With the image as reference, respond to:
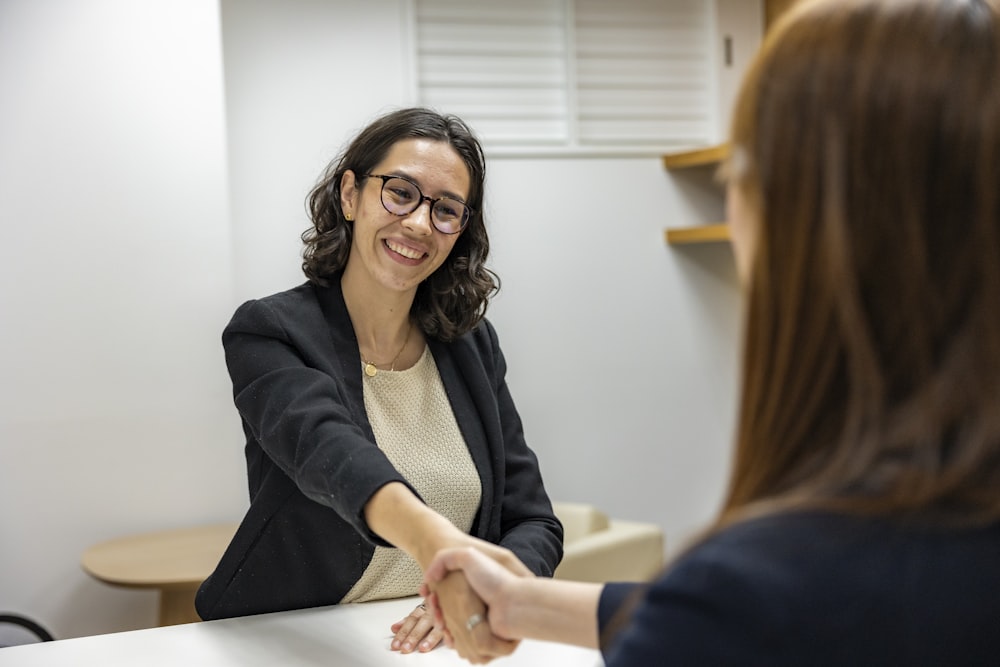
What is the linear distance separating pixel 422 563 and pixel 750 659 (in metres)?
0.77

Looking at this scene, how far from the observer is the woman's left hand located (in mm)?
1485

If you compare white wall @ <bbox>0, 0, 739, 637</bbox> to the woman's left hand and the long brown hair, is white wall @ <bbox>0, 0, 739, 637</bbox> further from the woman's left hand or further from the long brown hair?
the long brown hair

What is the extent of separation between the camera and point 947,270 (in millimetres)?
680

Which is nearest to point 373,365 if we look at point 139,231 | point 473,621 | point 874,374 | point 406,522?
point 406,522

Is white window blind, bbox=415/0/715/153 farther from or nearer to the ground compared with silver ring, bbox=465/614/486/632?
farther from the ground

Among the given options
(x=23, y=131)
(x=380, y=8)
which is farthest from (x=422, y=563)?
(x=380, y=8)

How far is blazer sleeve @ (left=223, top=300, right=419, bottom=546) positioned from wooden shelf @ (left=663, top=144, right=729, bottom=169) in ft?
8.76

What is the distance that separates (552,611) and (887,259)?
2.32 ft

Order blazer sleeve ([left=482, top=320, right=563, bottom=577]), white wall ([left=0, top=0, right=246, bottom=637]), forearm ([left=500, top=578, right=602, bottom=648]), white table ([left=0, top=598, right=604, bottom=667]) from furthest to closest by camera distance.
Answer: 1. white wall ([left=0, top=0, right=246, bottom=637])
2. blazer sleeve ([left=482, top=320, right=563, bottom=577])
3. white table ([left=0, top=598, right=604, bottom=667])
4. forearm ([left=500, top=578, right=602, bottom=648])

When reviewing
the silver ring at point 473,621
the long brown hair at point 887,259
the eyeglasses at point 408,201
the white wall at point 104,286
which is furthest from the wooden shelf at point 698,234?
the long brown hair at point 887,259

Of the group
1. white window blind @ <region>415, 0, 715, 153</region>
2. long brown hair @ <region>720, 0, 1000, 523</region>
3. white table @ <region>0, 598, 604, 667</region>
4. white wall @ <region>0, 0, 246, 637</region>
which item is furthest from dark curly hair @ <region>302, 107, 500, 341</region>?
white window blind @ <region>415, 0, 715, 153</region>

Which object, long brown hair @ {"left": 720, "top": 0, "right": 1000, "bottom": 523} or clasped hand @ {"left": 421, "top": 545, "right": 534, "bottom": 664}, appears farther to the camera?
clasped hand @ {"left": 421, "top": 545, "right": 534, "bottom": 664}

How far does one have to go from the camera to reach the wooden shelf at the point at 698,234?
4.03m

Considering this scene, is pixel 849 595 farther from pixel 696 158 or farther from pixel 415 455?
pixel 696 158
